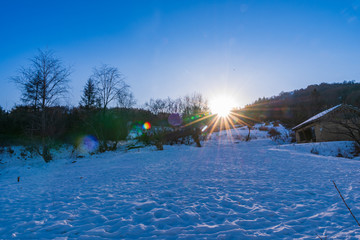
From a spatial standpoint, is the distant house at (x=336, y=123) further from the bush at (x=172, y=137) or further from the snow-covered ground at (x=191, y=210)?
the snow-covered ground at (x=191, y=210)

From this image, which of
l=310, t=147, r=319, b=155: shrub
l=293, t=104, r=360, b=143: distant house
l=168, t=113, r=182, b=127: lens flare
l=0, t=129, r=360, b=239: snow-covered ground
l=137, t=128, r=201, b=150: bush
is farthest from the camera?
l=168, t=113, r=182, b=127: lens flare

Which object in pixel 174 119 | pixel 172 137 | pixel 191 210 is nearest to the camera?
pixel 191 210

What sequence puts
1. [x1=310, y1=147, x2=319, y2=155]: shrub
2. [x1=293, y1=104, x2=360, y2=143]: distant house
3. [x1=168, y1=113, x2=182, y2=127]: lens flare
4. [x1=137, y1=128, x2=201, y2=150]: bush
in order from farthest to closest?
[x1=168, y1=113, x2=182, y2=127]: lens flare < [x1=137, y1=128, x2=201, y2=150]: bush < [x1=293, y1=104, x2=360, y2=143]: distant house < [x1=310, y1=147, x2=319, y2=155]: shrub

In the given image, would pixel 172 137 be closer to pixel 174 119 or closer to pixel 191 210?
pixel 174 119

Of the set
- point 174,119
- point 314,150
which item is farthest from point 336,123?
point 174,119

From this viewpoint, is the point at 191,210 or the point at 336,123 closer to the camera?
the point at 191,210

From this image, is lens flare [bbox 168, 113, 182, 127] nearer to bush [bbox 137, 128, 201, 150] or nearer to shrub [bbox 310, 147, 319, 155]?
bush [bbox 137, 128, 201, 150]

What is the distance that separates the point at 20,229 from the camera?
3.37 m

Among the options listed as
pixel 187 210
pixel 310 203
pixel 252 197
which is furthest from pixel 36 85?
pixel 310 203

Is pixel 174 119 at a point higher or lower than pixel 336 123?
higher

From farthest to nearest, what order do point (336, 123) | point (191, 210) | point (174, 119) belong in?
point (174, 119)
point (336, 123)
point (191, 210)

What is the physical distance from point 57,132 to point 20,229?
23590 millimetres

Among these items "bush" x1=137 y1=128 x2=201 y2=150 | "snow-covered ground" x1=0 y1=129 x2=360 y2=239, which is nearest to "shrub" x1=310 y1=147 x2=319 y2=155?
"snow-covered ground" x1=0 y1=129 x2=360 y2=239

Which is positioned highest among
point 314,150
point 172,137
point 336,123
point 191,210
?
point 336,123
